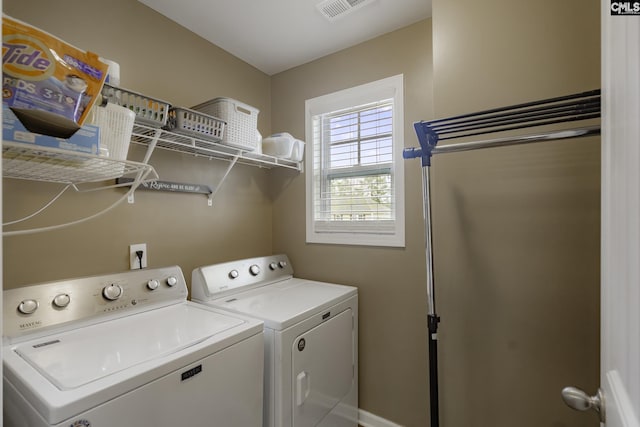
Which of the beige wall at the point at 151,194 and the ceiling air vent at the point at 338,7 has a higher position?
the ceiling air vent at the point at 338,7

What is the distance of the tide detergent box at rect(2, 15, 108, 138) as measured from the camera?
76 cm

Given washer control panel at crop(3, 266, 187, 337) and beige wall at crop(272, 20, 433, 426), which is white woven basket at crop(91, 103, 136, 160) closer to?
washer control panel at crop(3, 266, 187, 337)

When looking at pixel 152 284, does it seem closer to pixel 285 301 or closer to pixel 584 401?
pixel 285 301

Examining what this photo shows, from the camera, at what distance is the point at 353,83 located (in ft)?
7.11

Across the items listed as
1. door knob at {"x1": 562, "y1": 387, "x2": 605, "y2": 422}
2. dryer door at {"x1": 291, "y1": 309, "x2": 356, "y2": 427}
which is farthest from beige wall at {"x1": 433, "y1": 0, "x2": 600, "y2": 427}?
door knob at {"x1": 562, "y1": 387, "x2": 605, "y2": 422}

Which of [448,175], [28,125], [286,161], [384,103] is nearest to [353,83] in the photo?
[384,103]

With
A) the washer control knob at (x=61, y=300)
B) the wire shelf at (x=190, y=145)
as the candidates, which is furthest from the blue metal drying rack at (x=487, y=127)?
the washer control knob at (x=61, y=300)

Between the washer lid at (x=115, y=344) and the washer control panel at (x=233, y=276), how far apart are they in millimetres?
273

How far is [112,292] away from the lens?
1.37 metres

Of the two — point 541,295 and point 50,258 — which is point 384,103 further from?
point 50,258

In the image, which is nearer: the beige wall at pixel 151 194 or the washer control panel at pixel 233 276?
the beige wall at pixel 151 194

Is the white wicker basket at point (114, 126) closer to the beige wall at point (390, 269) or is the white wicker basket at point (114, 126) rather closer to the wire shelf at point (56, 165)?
the wire shelf at point (56, 165)

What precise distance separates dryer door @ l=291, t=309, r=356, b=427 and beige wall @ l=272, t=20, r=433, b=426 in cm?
21

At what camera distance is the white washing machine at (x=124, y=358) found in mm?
853
